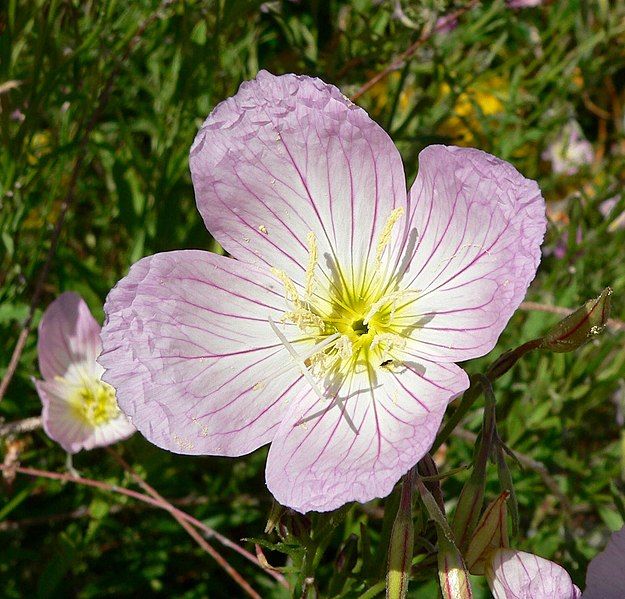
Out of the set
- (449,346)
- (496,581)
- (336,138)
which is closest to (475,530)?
(496,581)

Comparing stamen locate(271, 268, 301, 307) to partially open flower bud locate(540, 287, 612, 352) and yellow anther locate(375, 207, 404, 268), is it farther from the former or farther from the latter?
partially open flower bud locate(540, 287, 612, 352)

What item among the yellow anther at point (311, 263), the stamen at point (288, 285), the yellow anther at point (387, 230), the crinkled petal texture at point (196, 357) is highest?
the yellow anther at point (387, 230)

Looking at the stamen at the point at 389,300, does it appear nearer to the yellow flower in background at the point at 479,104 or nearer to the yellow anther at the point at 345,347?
the yellow anther at the point at 345,347

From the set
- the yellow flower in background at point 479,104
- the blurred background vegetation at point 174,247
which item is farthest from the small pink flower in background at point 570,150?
the blurred background vegetation at point 174,247

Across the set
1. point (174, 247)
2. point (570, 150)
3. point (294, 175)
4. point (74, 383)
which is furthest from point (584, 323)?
point (570, 150)

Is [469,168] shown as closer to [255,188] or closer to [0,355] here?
[255,188]

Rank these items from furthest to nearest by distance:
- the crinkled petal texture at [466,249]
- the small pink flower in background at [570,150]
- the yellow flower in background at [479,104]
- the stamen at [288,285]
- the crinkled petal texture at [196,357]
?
the small pink flower in background at [570,150], the yellow flower in background at [479,104], the stamen at [288,285], the crinkled petal texture at [196,357], the crinkled petal texture at [466,249]

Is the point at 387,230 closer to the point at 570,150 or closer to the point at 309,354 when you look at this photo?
the point at 309,354
